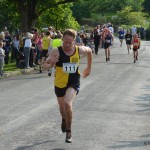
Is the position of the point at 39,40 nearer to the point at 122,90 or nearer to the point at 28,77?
the point at 28,77

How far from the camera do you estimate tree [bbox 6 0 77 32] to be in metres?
33.9

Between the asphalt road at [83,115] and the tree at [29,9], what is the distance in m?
15.5

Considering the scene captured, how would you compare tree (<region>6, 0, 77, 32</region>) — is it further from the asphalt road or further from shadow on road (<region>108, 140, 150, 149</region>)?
shadow on road (<region>108, 140, 150, 149</region>)

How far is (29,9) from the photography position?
34875 millimetres

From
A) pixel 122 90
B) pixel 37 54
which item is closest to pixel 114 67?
pixel 37 54

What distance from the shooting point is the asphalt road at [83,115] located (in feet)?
27.6

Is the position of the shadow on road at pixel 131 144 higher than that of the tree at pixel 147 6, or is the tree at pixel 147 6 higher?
the tree at pixel 147 6

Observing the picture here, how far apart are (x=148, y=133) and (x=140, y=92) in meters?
6.07

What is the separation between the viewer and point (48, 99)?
13.5 m

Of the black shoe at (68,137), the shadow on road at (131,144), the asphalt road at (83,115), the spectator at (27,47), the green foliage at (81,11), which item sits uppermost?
the green foliage at (81,11)

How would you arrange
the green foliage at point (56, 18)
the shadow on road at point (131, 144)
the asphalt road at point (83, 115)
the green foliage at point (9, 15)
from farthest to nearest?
the green foliage at point (56, 18), the green foliage at point (9, 15), the asphalt road at point (83, 115), the shadow on road at point (131, 144)

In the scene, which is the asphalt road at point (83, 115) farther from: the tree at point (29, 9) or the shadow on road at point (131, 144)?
the tree at point (29, 9)

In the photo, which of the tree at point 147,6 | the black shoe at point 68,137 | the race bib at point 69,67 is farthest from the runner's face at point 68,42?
the tree at point 147,6

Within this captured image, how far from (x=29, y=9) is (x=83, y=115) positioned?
81.0 ft
